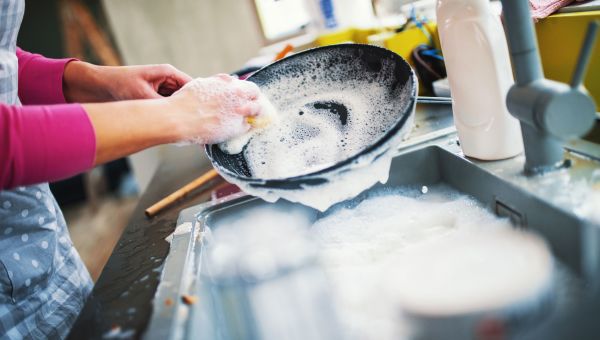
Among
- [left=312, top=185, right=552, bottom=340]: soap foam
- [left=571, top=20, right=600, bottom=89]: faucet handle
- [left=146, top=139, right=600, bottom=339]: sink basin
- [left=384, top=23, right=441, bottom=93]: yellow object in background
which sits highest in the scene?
[left=571, top=20, right=600, bottom=89]: faucet handle

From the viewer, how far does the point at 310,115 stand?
0.94 metres

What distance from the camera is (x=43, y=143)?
0.63 meters

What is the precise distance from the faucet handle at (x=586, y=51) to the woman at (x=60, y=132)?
1.57 feet

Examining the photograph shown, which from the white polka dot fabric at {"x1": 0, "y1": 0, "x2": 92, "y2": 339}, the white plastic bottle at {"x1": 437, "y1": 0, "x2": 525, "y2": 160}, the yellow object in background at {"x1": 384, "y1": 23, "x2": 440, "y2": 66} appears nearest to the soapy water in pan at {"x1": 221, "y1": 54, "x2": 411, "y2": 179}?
→ the white plastic bottle at {"x1": 437, "y1": 0, "x2": 525, "y2": 160}

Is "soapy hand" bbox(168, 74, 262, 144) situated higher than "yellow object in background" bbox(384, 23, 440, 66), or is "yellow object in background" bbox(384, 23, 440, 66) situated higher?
"soapy hand" bbox(168, 74, 262, 144)

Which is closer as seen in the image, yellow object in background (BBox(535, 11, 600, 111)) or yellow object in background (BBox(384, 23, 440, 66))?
yellow object in background (BBox(535, 11, 600, 111))

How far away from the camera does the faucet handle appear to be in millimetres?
582

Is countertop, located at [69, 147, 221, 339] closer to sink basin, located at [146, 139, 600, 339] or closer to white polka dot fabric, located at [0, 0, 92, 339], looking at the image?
sink basin, located at [146, 139, 600, 339]

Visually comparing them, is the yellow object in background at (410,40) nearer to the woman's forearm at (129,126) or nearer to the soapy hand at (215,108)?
the soapy hand at (215,108)

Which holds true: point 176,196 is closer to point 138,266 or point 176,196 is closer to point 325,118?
point 138,266

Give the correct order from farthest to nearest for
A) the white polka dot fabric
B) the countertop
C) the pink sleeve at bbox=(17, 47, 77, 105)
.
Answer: the pink sleeve at bbox=(17, 47, 77, 105), the white polka dot fabric, the countertop

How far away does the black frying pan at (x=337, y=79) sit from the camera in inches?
27.2

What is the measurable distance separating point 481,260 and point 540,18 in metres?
0.51

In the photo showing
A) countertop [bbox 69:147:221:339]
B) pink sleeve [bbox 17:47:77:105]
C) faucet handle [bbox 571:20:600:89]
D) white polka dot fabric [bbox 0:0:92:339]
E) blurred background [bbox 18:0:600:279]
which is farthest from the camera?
blurred background [bbox 18:0:600:279]
